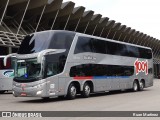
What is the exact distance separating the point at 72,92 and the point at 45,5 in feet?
70.3

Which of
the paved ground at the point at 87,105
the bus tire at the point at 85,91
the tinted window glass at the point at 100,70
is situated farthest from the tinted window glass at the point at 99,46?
the paved ground at the point at 87,105

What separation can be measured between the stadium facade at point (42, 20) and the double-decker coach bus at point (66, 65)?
1157 cm

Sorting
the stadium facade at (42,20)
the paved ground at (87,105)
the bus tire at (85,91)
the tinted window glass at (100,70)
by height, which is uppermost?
the stadium facade at (42,20)

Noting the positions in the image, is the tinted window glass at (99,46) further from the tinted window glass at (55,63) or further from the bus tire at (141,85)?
the bus tire at (141,85)

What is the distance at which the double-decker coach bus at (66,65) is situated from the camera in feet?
50.3

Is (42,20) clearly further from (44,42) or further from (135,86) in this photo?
(44,42)

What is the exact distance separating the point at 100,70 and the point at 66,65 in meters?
3.61

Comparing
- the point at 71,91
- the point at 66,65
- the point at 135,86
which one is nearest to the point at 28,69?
the point at 66,65

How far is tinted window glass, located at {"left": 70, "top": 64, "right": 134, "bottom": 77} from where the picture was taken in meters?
17.6

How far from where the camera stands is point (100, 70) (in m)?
19.7

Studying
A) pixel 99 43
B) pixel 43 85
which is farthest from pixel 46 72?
pixel 99 43

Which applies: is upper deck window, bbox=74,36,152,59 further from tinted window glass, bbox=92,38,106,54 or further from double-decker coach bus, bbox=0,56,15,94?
double-decker coach bus, bbox=0,56,15,94

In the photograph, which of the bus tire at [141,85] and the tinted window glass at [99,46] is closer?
the tinted window glass at [99,46]

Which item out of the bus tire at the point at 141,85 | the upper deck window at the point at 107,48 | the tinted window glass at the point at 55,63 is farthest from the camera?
the bus tire at the point at 141,85
